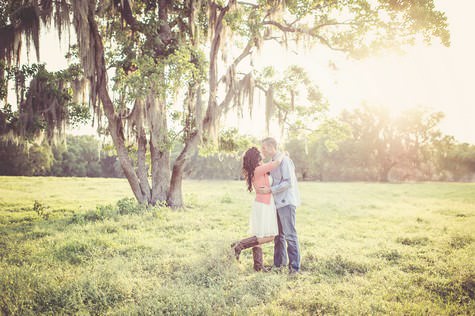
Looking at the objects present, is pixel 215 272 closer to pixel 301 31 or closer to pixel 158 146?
pixel 158 146

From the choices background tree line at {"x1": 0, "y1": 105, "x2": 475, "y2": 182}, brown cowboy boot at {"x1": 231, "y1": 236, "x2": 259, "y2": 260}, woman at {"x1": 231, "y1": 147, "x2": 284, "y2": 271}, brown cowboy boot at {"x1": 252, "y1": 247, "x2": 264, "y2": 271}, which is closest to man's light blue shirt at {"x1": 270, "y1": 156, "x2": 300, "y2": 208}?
woman at {"x1": 231, "y1": 147, "x2": 284, "y2": 271}

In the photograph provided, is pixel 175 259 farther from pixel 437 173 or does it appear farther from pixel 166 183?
pixel 437 173

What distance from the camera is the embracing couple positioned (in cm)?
467

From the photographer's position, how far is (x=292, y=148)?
48.5 meters

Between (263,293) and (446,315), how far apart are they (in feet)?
6.99

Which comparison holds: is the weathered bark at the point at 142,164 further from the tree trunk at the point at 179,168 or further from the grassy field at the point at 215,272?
the grassy field at the point at 215,272

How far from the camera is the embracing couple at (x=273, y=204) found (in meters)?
4.67

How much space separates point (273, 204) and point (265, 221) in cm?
32

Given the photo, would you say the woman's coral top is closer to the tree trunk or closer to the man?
the man

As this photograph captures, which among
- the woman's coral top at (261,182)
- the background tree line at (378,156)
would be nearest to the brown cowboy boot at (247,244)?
the woman's coral top at (261,182)

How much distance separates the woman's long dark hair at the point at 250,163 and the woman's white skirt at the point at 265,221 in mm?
483

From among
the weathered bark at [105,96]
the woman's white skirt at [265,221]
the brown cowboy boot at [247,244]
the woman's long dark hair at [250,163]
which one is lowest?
the brown cowboy boot at [247,244]

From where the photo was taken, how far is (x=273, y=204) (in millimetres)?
4848

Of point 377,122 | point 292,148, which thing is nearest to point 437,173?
point 377,122
